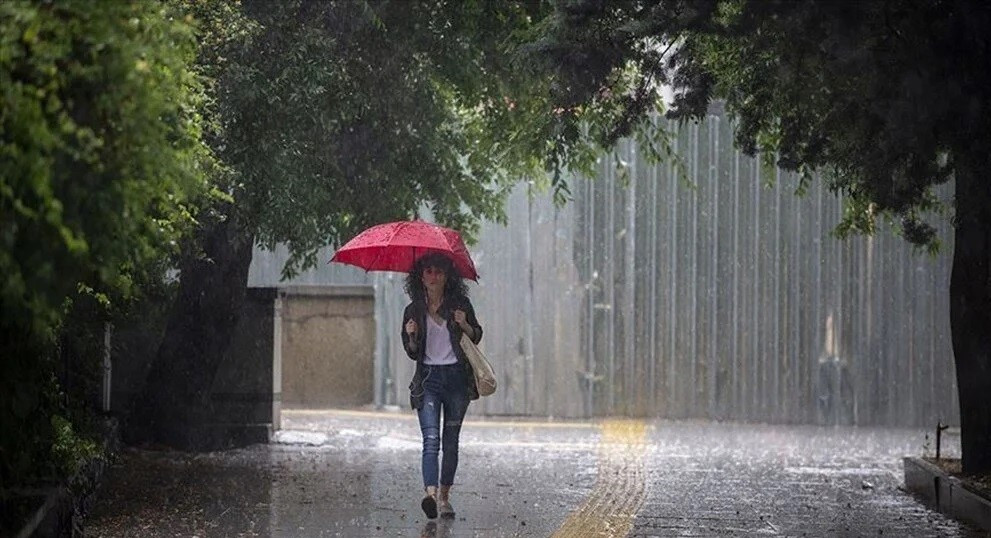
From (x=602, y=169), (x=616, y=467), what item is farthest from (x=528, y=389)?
(x=616, y=467)

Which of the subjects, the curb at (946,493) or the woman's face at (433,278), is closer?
the curb at (946,493)

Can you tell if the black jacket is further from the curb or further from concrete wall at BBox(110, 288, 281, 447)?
concrete wall at BBox(110, 288, 281, 447)

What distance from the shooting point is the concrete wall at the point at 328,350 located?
21828mm

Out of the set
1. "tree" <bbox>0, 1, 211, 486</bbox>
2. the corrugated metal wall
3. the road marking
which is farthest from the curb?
"tree" <bbox>0, 1, 211, 486</bbox>

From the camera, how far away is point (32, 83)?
620 centimetres

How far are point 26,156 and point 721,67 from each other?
7.79 m

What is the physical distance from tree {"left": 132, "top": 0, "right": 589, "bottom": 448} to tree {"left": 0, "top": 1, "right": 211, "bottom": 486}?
4674 mm

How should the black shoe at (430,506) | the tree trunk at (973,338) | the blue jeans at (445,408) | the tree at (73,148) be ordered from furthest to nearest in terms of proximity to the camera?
the tree trunk at (973,338)
the blue jeans at (445,408)
the black shoe at (430,506)
the tree at (73,148)

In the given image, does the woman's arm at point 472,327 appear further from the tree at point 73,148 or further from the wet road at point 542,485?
the tree at point 73,148

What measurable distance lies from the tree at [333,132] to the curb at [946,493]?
410 centimetres

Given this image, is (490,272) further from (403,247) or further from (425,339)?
(425,339)

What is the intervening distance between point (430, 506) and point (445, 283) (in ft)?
5.35

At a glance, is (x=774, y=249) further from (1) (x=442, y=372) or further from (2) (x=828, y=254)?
(1) (x=442, y=372)

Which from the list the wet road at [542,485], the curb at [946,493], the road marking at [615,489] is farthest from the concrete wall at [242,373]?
the curb at [946,493]
